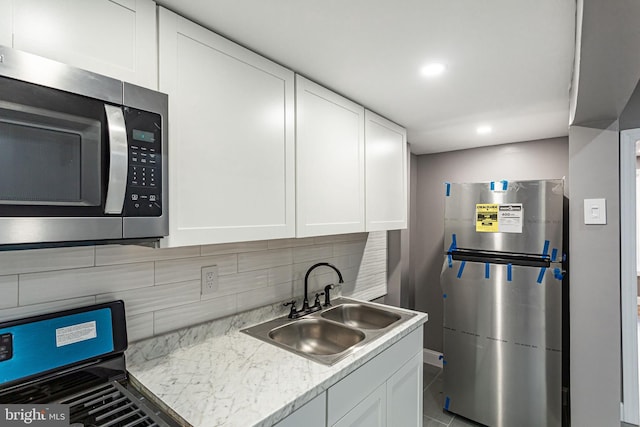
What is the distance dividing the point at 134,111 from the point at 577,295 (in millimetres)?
2437

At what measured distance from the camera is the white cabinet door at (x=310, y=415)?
102cm

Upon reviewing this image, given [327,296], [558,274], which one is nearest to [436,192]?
[558,274]

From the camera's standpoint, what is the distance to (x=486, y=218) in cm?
230

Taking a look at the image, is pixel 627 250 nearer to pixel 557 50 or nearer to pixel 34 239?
pixel 557 50

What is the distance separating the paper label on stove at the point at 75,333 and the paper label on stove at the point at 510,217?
2.37m

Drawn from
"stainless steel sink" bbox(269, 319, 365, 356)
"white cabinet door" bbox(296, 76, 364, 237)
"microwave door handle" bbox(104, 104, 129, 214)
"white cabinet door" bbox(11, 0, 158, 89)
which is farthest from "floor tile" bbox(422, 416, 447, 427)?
"white cabinet door" bbox(11, 0, 158, 89)

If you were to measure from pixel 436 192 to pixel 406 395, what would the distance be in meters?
2.15

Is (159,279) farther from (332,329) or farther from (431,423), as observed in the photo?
(431,423)

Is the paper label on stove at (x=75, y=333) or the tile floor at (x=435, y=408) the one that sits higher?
the paper label on stove at (x=75, y=333)

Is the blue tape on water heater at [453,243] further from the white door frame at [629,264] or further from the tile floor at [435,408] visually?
the tile floor at [435,408]

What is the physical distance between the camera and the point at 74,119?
81 cm

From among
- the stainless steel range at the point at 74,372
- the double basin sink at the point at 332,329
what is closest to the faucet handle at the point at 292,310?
the double basin sink at the point at 332,329

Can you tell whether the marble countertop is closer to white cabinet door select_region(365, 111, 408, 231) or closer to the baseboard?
white cabinet door select_region(365, 111, 408, 231)

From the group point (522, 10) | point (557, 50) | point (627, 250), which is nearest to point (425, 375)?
point (627, 250)
